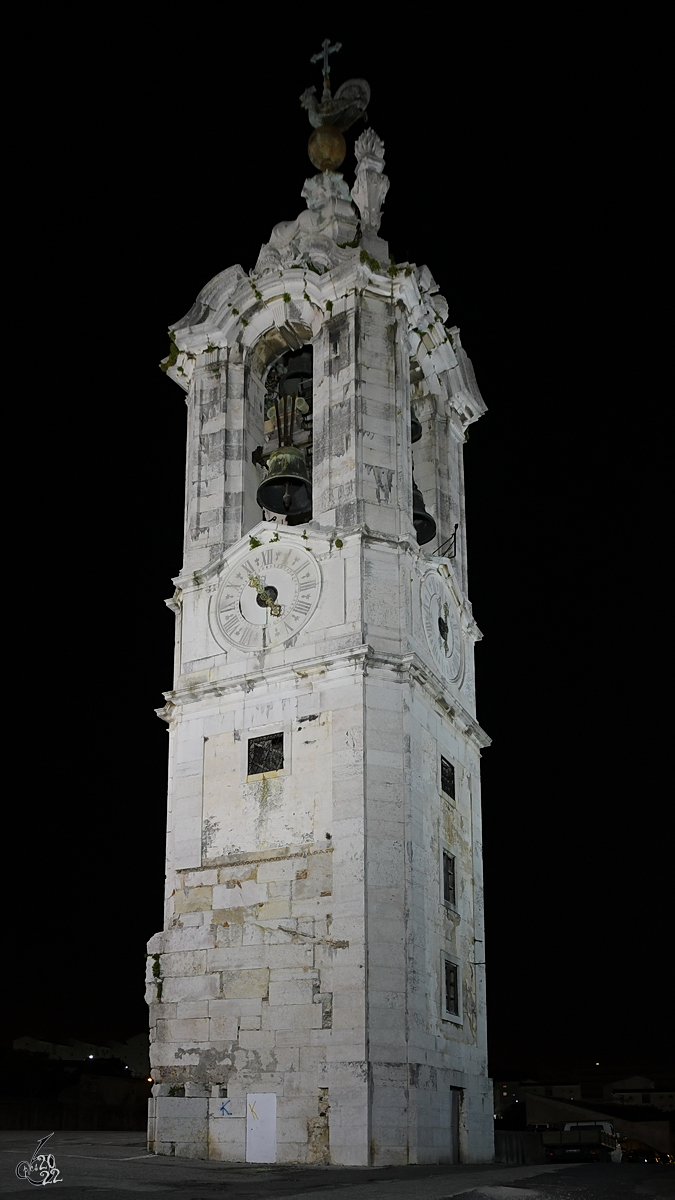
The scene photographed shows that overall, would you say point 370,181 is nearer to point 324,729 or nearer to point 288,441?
point 288,441

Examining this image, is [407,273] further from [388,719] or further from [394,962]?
[394,962]

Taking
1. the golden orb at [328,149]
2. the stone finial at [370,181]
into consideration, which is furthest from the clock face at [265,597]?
the golden orb at [328,149]

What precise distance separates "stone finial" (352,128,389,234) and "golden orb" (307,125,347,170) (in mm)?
1095

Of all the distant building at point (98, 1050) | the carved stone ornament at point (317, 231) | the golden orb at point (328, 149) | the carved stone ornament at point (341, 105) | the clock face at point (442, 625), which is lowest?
the distant building at point (98, 1050)

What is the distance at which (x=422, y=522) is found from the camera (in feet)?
94.1

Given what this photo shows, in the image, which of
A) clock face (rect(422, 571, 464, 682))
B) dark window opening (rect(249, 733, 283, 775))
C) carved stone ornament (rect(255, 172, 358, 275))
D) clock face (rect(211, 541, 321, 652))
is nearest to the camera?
dark window opening (rect(249, 733, 283, 775))

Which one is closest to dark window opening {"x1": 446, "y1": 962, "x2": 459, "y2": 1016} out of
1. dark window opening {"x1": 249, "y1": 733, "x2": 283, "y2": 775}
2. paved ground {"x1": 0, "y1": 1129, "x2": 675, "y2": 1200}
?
paved ground {"x1": 0, "y1": 1129, "x2": 675, "y2": 1200}

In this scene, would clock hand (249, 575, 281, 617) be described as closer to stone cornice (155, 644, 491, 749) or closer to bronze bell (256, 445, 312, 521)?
stone cornice (155, 644, 491, 749)

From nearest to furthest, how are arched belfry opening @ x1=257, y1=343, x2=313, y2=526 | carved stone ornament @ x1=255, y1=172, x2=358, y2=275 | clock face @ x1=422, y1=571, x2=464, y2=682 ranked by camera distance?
clock face @ x1=422, y1=571, x2=464, y2=682
arched belfry opening @ x1=257, y1=343, x2=313, y2=526
carved stone ornament @ x1=255, y1=172, x2=358, y2=275

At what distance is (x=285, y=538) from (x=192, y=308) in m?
7.50

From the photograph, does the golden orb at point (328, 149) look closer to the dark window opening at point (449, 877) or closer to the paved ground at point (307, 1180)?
the dark window opening at point (449, 877)

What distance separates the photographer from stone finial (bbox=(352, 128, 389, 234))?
104ft

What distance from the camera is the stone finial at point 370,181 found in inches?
1244

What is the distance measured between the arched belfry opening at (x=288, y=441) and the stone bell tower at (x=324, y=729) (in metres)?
0.06
